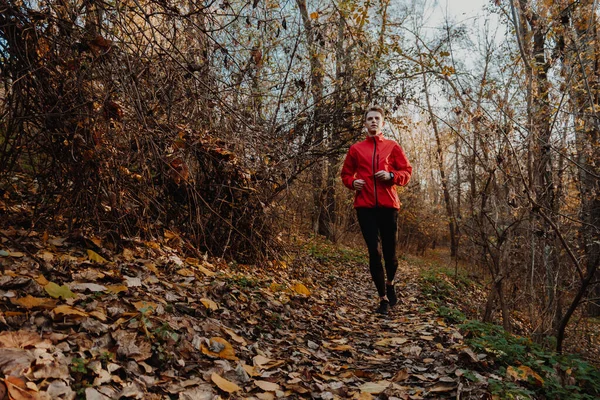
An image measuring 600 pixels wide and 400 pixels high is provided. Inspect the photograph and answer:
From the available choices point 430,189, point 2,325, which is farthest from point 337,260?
point 430,189

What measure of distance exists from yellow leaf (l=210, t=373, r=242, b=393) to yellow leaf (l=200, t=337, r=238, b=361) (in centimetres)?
27

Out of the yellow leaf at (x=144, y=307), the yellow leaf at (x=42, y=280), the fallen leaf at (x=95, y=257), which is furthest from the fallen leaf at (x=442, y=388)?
the fallen leaf at (x=95, y=257)

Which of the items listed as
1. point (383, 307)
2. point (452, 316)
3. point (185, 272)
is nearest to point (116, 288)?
point (185, 272)

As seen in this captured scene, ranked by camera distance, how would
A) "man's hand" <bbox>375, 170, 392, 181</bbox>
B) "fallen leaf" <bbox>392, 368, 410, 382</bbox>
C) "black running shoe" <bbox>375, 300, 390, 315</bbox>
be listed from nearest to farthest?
1. "fallen leaf" <bbox>392, 368, 410, 382</bbox>
2. "man's hand" <bbox>375, 170, 392, 181</bbox>
3. "black running shoe" <bbox>375, 300, 390, 315</bbox>

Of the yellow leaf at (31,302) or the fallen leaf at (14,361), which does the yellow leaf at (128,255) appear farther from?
the fallen leaf at (14,361)

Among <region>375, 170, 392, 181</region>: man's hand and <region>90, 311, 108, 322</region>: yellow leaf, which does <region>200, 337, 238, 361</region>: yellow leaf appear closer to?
<region>90, 311, 108, 322</region>: yellow leaf

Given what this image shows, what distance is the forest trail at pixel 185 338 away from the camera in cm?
185

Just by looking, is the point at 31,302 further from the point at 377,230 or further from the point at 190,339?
the point at 377,230

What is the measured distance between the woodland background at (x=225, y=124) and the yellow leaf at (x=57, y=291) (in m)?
1.06

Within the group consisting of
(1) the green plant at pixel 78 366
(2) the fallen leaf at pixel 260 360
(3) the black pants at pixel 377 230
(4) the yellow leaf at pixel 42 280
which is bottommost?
(2) the fallen leaf at pixel 260 360

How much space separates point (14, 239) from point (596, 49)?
577 centimetres

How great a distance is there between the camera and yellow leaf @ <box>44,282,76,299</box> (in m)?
2.36

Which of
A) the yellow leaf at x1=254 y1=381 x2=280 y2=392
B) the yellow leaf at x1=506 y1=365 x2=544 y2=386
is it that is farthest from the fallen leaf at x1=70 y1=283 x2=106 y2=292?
the yellow leaf at x1=506 y1=365 x2=544 y2=386

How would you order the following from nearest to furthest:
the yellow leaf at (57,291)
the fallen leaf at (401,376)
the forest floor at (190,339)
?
the forest floor at (190,339), the yellow leaf at (57,291), the fallen leaf at (401,376)
